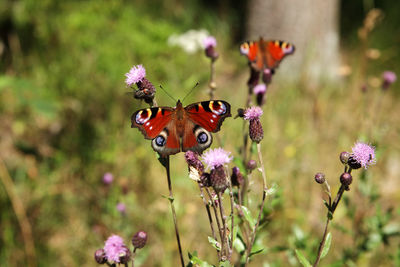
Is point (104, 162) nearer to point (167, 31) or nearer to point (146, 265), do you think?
point (146, 265)

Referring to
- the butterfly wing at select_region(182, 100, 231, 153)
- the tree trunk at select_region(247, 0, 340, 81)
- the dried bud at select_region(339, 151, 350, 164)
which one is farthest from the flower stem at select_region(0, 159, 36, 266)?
the tree trunk at select_region(247, 0, 340, 81)

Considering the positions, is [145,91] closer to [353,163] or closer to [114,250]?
[114,250]

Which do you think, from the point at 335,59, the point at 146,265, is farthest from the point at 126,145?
the point at 335,59

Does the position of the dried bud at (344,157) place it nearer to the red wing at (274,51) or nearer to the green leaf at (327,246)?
the green leaf at (327,246)

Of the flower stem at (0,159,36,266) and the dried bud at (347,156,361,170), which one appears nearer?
the dried bud at (347,156,361,170)

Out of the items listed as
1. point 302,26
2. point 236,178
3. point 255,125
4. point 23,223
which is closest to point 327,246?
point 236,178

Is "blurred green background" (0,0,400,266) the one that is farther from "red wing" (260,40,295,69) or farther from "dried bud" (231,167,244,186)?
"red wing" (260,40,295,69)
